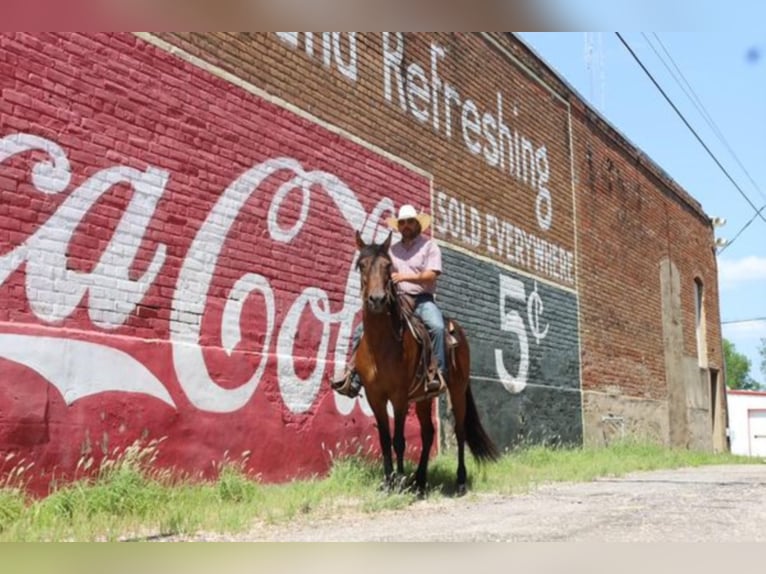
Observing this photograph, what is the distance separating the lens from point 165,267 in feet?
27.3

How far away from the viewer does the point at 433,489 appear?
341 inches

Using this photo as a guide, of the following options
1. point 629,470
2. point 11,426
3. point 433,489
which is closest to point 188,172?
point 11,426

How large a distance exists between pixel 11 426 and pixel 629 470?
355 inches

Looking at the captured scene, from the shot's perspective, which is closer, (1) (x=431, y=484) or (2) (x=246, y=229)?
(1) (x=431, y=484)

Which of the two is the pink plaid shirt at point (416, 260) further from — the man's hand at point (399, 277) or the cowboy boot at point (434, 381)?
the cowboy boot at point (434, 381)

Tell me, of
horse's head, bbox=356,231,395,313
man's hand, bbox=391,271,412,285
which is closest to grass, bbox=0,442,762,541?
horse's head, bbox=356,231,395,313

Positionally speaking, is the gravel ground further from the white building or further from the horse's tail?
the white building

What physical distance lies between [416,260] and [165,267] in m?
2.43

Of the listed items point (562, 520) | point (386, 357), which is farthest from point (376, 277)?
point (562, 520)

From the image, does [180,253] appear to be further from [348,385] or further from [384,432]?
[384,432]

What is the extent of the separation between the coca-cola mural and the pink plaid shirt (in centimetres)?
188

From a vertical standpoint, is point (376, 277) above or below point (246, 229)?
below

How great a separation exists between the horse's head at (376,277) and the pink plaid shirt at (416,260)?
0.85 meters

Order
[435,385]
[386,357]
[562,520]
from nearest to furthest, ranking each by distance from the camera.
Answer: [562,520]
[386,357]
[435,385]
